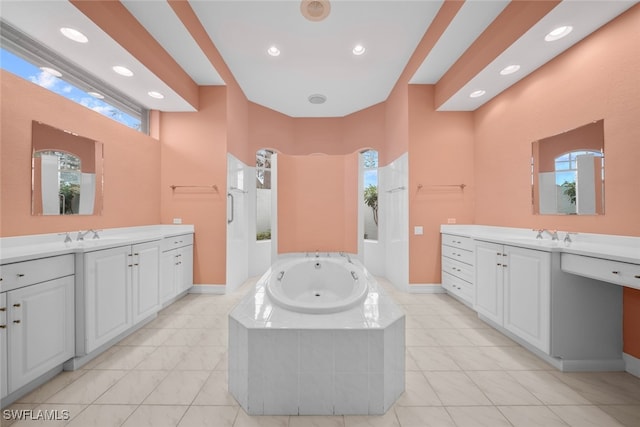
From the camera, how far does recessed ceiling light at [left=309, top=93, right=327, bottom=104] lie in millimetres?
4305

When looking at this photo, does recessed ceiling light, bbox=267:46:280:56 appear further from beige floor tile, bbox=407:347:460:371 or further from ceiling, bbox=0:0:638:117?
beige floor tile, bbox=407:347:460:371

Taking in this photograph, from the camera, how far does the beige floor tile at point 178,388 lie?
1.58 m

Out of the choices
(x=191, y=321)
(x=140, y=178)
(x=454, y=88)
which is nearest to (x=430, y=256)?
(x=454, y=88)

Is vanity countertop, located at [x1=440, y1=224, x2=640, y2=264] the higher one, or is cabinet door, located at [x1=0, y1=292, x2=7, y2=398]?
vanity countertop, located at [x1=440, y1=224, x2=640, y2=264]

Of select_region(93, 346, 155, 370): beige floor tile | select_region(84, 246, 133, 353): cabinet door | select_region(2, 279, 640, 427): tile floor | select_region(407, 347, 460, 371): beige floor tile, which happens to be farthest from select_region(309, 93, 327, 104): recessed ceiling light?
select_region(93, 346, 155, 370): beige floor tile

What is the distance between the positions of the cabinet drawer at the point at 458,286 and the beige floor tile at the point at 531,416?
148cm

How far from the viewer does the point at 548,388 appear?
1.69m

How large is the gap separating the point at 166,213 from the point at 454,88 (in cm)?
418

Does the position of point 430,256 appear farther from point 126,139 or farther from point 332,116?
point 126,139

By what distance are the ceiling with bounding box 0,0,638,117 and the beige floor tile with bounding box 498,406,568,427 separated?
2732 millimetres

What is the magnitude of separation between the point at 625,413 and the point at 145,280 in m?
3.65

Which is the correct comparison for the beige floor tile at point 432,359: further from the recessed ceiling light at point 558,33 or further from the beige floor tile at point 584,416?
the recessed ceiling light at point 558,33

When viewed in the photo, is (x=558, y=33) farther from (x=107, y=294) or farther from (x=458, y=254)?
(x=107, y=294)

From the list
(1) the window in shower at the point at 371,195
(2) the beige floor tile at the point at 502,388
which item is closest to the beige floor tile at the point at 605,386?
(2) the beige floor tile at the point at 502,388
